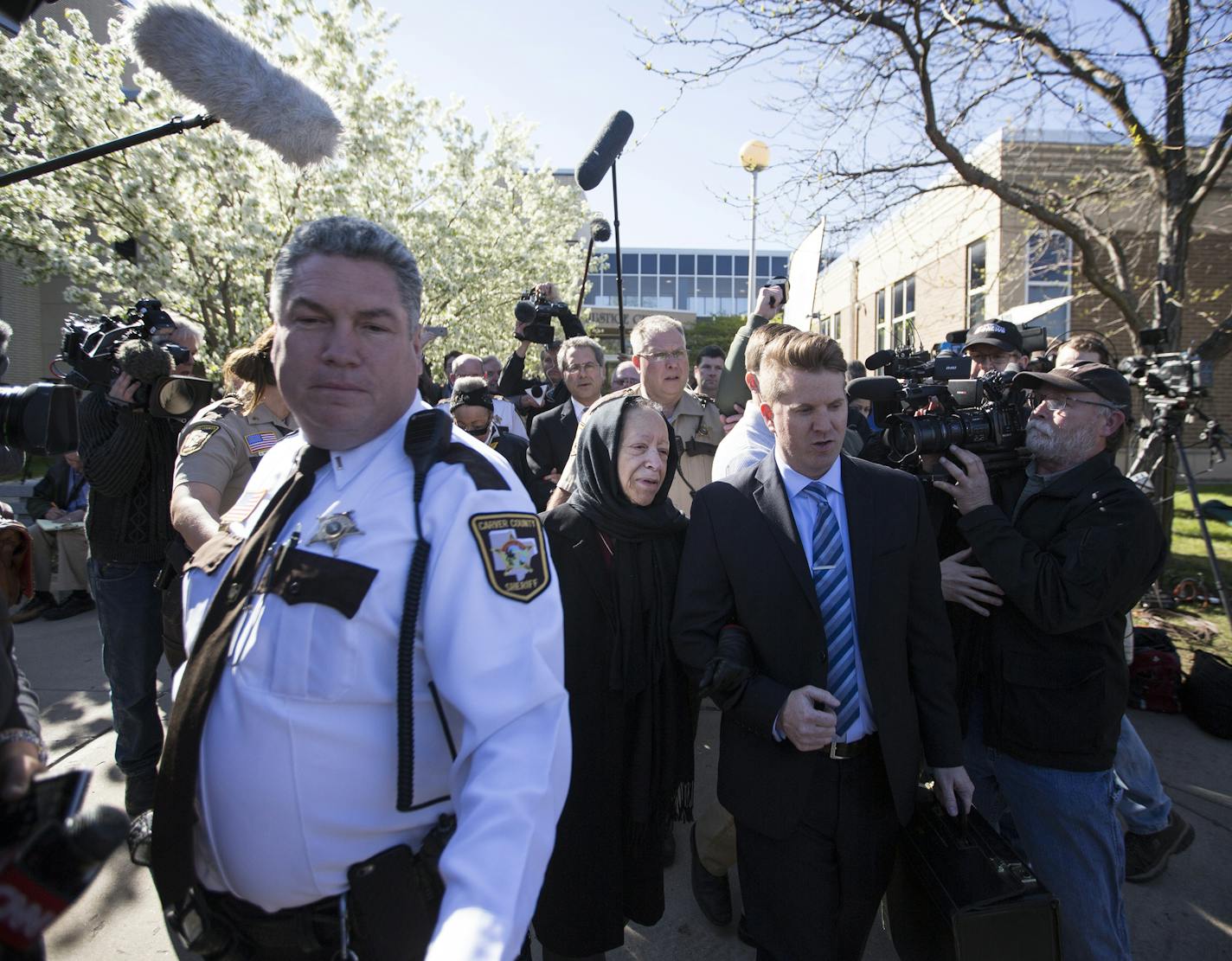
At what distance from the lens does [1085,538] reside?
2.29 meters

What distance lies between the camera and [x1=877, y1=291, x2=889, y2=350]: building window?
21094mm

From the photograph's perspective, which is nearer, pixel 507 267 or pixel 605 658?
pixel 605 658

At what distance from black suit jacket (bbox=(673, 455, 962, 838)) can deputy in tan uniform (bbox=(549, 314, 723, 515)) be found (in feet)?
4.59

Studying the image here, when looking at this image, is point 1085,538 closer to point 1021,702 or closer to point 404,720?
point 1021,702

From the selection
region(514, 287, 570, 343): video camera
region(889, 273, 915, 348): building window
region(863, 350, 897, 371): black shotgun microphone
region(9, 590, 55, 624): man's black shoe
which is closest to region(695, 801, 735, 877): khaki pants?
region(863, 350, 897, 371): black shotgun microphone

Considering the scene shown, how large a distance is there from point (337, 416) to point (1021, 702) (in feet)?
7.31

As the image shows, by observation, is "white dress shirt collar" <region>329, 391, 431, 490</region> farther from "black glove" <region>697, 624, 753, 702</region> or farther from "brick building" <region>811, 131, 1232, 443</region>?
"brick building" <region>811, 131, 1232, 443</region>

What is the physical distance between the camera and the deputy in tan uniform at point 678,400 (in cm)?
381

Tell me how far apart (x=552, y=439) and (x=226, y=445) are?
2261mm

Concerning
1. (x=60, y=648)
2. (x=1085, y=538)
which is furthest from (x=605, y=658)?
(x=60, y=648)

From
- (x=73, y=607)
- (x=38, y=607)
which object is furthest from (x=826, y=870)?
(x=38, y=607)

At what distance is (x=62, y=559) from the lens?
670cm

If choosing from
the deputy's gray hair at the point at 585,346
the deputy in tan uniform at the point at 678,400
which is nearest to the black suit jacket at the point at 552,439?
the deputy's gray hair at the point at 585,346

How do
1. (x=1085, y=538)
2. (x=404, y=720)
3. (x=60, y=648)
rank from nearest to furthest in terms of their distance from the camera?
1. (x=404, y=720)
2. (x=1085, y=538)
3. (x=60, y=648)
